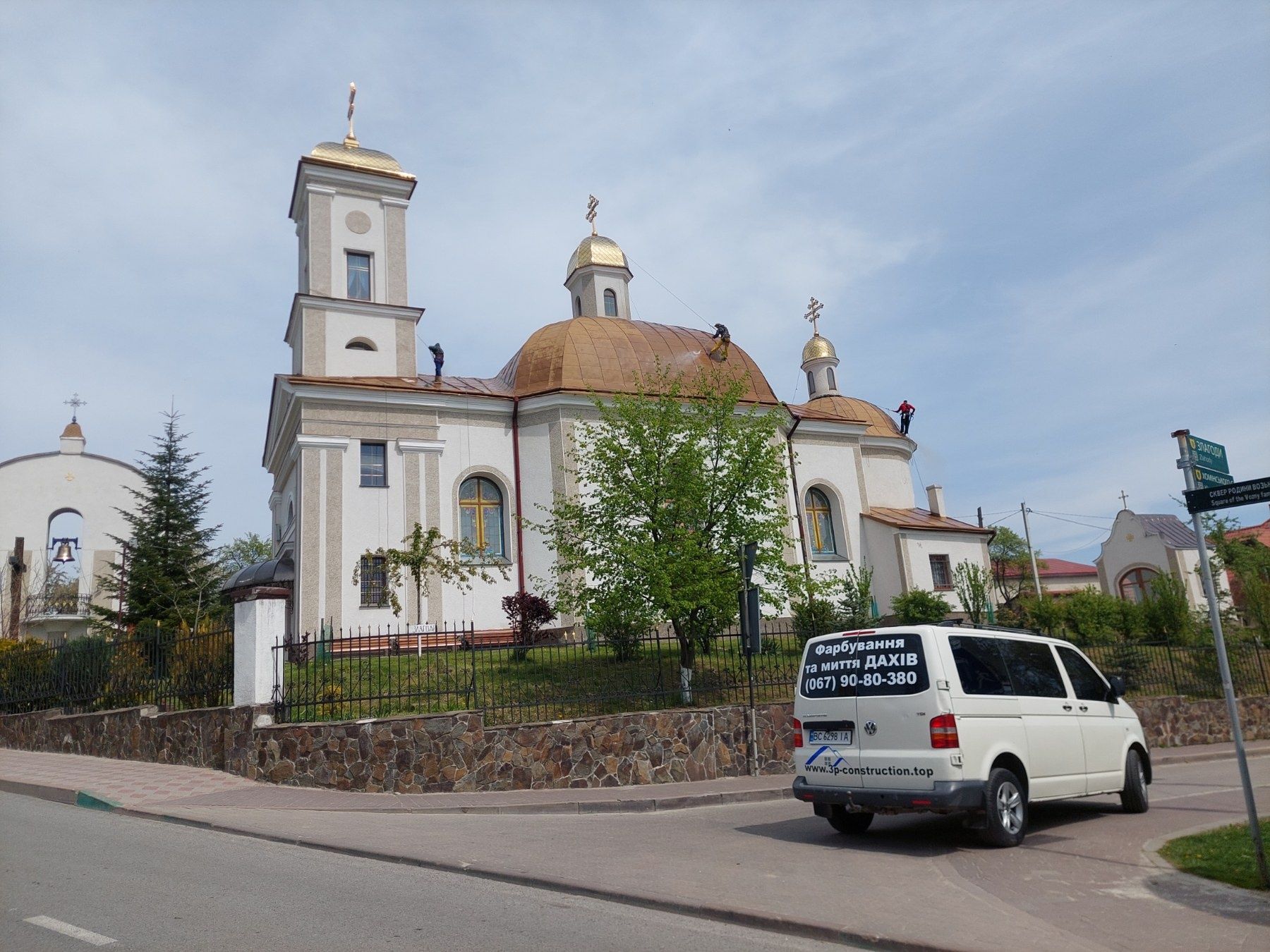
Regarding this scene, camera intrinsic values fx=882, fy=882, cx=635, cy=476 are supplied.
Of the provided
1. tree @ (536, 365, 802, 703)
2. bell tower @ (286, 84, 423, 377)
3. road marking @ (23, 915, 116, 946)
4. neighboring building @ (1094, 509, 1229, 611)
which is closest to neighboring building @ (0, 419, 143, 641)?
bell tower @ (286, 84, 423, 377)

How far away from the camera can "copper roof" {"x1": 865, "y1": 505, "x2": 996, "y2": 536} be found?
30.7m

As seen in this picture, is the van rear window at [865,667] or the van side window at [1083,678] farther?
the van side window at [1083,678]

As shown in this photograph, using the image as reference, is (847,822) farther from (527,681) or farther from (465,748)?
(527,681)

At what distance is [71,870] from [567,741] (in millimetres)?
6167

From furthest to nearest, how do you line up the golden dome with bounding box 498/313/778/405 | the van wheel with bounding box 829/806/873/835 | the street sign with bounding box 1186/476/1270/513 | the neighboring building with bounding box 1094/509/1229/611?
the neighboring building with bounding box 1094/509/1229/611 → the golden dome with bounding box 498/313/778/405 → the van wheel with bounding box 829/806/873/835 → the street sign with bounding box 1186/476/1270/513

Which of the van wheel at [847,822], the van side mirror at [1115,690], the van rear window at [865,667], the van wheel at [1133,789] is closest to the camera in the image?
the van rear window at [865,667]

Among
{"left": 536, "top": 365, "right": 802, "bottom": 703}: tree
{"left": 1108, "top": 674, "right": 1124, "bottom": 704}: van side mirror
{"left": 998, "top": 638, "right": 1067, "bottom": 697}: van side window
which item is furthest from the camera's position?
{"left": 536, "top": 365, "right": 802, "bottom": 703}: tree

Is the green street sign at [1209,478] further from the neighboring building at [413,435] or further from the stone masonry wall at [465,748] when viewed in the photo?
the neighboring building at [413,435]

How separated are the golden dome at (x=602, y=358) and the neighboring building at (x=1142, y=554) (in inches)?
1051

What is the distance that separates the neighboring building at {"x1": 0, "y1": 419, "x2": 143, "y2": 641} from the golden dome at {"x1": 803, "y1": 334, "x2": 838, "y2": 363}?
29308 millimetres

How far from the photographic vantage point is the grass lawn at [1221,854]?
20.2 feet

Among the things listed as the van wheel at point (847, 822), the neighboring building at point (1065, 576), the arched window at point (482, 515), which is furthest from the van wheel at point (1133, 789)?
the neighboring building at point (1065, 576)

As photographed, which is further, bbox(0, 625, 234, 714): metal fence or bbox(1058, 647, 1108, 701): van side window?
bbox(0, 625, 234, 714): metal fence

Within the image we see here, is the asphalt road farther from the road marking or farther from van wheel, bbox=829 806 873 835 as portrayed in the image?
van wheel, bbox=829 806 873 835
